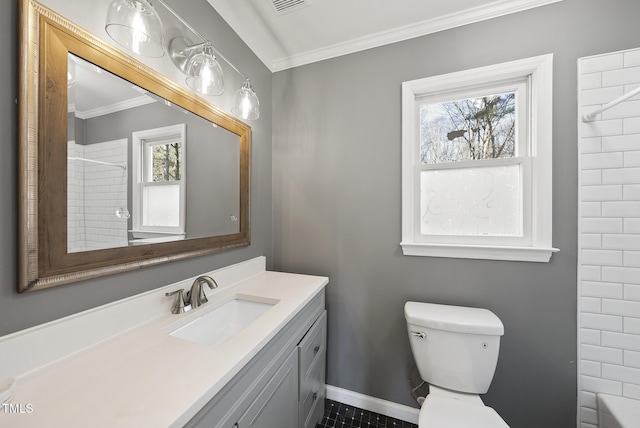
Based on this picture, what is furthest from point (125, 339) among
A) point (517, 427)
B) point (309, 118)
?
point (517, 427)

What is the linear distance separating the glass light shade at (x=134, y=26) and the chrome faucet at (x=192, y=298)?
0.92 m

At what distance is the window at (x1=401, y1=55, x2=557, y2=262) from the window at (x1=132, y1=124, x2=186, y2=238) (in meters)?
1.26

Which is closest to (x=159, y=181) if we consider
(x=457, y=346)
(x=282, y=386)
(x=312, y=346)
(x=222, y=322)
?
(x=222, y=322)

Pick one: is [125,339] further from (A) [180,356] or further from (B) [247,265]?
(B) [247,265]

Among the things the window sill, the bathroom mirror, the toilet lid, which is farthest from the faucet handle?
the window sill

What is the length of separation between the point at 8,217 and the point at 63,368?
44cm

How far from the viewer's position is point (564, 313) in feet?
4.03

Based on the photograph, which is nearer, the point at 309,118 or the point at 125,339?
the point at 125,339

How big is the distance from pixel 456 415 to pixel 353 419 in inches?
29.1

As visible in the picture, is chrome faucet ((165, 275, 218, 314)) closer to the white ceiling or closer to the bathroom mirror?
the bathroom mirror

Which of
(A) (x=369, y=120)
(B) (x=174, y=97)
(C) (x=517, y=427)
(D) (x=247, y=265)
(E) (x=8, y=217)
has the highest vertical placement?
(A) (x=369, y=120)

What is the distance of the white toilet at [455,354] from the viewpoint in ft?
3.68

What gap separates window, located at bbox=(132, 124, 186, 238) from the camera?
92 centimetres

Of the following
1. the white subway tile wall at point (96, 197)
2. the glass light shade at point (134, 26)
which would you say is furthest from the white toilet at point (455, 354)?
the glass light shade at point (134, 26)
